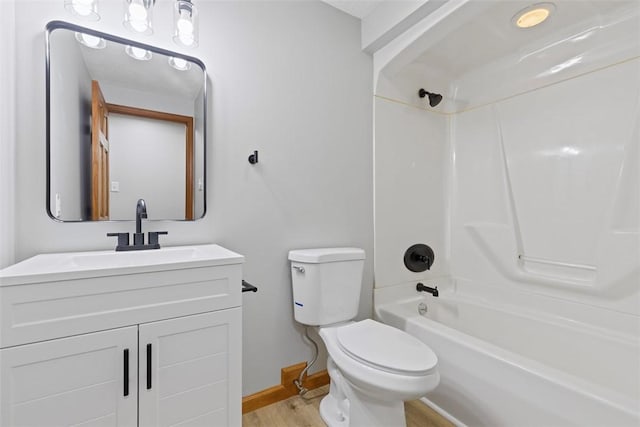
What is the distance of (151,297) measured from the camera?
100cm

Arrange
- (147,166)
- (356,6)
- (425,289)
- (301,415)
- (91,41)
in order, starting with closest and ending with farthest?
(91,41) → (147,166) → (301,415) → (356,6) → (425,289)

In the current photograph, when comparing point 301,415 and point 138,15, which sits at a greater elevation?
point 138,15

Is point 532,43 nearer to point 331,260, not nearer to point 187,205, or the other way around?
point 331,260

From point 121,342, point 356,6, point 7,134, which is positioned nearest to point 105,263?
point 121,342

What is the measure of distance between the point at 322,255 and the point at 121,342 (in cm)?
92

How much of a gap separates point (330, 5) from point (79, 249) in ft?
6.28

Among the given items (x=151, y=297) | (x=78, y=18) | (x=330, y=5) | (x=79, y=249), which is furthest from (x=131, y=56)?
(x=330, y=5)

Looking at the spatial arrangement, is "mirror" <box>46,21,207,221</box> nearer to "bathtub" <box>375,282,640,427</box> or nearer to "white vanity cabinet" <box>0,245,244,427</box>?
→ "white vanity cabinet" <box>0,245,244,427</box>

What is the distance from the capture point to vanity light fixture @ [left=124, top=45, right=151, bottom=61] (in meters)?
1.33

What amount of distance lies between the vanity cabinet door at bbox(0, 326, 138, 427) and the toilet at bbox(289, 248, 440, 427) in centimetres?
82

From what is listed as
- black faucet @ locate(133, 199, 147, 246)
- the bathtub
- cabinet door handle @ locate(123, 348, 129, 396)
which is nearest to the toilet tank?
the bathtub

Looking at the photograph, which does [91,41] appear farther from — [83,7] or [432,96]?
[432,96]

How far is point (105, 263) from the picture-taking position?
1.02m

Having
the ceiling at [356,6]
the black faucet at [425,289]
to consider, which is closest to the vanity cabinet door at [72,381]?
the black faucet at [425,289]
